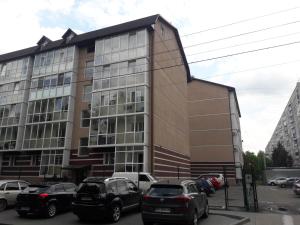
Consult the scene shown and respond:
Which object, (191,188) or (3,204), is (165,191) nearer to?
Answer: (191,188)

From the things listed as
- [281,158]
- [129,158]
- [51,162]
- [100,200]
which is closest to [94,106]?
[129,158]

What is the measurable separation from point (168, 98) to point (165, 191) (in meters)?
21.4

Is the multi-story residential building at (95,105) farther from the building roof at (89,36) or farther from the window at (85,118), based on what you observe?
the building roof at (89,36)

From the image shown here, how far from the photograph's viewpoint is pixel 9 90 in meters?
33.2

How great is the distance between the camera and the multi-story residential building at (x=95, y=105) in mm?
25391

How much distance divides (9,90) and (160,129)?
1840 centimetres

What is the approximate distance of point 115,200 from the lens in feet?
38.0

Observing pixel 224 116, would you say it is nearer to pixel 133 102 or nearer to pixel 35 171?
pixel 133 102

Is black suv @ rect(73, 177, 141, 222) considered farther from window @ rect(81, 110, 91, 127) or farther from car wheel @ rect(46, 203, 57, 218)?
window @ rect(81, 110, 91, 127)

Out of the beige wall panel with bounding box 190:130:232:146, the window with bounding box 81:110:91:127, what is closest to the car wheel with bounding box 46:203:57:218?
the window with bounding box 81:110:91:127

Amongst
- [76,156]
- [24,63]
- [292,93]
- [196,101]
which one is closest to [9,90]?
[24,63]

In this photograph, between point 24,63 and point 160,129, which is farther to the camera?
point 24,63

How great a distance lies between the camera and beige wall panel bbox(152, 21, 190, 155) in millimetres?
27172

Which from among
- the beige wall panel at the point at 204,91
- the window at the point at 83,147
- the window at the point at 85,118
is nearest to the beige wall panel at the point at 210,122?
the beige wall panel at the point at 204,91
